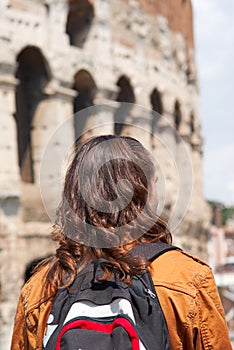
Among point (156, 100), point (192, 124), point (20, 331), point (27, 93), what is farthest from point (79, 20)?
point (20, 331)

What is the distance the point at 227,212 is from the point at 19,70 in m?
58.5

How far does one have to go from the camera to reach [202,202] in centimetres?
1641

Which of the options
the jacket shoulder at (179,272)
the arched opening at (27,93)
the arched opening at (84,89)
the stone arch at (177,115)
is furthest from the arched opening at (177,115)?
the jacket shoulder at (179,272)

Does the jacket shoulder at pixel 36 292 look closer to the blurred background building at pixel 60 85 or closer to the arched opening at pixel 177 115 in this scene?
the blurred background building at pixel 60 85

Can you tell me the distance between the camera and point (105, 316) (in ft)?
6.68

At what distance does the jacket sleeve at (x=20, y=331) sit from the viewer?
7.44ft

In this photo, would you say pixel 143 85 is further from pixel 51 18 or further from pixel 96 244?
pixel 96 244

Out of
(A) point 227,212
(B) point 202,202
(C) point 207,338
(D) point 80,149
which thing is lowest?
(A) point 227,212

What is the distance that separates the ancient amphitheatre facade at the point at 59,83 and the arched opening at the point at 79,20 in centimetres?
2

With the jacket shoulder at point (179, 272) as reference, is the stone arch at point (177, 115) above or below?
below

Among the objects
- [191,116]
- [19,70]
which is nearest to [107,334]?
[19,70]

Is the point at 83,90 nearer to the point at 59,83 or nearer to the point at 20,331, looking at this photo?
the point at 59,83

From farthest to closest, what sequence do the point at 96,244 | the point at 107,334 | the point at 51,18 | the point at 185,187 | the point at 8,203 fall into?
the point at 51,18 < the point at 8,203 < the point at 185,187 < the point at 96,244 < the point at 107,334

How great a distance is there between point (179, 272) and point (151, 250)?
11cm
